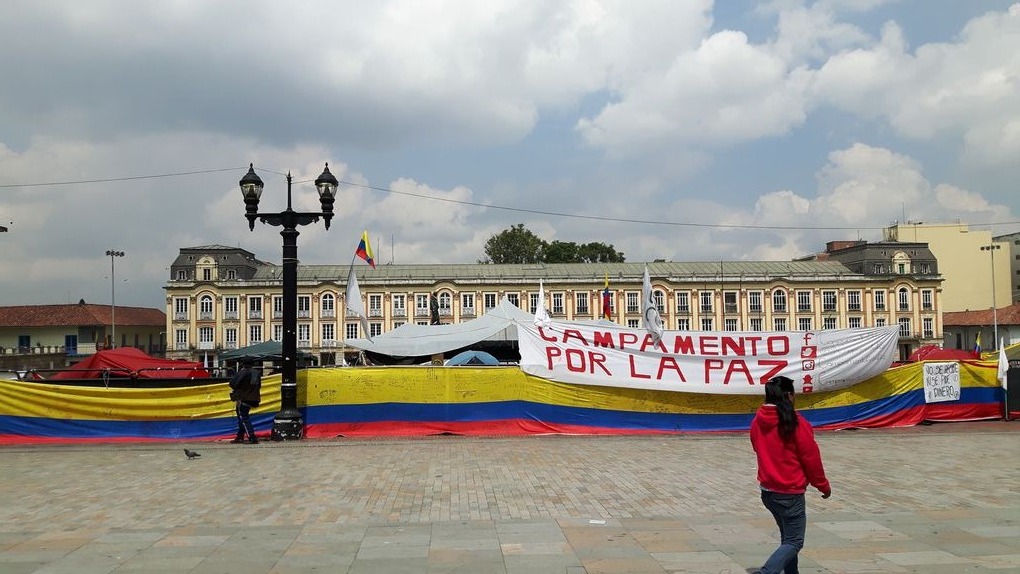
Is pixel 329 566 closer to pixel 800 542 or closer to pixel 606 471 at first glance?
pixel 800 542

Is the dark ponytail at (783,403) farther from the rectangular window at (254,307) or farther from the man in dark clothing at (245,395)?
the rectangular window at (254,307)

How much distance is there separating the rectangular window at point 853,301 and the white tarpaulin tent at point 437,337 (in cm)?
6505

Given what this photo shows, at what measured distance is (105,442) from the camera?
15.7 meters

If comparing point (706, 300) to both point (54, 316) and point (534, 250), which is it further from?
point (54, 316)

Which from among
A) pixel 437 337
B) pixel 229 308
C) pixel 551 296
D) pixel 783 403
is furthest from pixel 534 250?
pixel 783 403

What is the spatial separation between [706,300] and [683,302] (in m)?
2.55

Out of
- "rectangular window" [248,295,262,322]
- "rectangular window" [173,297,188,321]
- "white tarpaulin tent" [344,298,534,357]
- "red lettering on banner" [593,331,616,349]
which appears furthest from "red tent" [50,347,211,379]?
"rectangular window" [173,297,188,321]

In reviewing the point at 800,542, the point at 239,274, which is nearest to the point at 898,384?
the point at 800,542

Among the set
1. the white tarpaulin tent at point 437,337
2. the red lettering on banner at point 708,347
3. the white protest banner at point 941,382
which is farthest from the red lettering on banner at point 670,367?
the white tarpaulin tent at point 437,337

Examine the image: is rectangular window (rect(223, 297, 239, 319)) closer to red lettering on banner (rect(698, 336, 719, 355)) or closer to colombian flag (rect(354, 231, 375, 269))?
colombian flag (rect(354, 231, 375, 269))

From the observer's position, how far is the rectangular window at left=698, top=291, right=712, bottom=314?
3307 inches

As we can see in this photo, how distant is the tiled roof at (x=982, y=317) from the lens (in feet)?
252

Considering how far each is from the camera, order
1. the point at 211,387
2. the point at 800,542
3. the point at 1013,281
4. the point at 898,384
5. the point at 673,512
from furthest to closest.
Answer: the point at 1013,281 < the point at 898,384 < the point at 211,387 < the point at 673,512 < the point at 800,542

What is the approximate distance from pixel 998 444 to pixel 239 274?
267 ft
